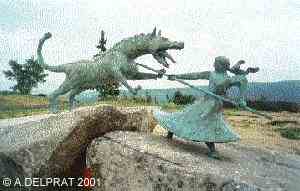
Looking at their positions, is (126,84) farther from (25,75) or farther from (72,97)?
(25,75)

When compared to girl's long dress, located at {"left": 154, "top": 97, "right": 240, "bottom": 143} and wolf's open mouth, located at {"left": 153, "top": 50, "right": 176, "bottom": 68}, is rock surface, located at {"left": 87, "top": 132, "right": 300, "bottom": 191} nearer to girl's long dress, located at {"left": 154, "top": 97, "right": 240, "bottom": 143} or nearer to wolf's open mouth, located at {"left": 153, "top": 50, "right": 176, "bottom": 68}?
girl's long dress, located at {"left": 154, "top": 97, "right": 240, "bottom": 143}

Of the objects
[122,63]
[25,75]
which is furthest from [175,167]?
[25,75]

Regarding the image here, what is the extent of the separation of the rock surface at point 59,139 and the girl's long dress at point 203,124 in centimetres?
111

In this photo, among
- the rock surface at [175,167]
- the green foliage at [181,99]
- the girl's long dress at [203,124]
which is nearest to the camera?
the rock surface at [175,167]

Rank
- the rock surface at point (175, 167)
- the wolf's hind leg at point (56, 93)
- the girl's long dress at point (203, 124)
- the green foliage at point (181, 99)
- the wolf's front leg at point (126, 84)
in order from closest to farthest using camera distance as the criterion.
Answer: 1. the rock surface at point (175, 167)
2. the girl's long dress at point (203, 124)
3. the wolf's front leg at point (126, 84)
4. the wolf's hind leg at point (56, 93)
5. the green foliage at point (181, 99)

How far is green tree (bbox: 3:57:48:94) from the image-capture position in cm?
4353

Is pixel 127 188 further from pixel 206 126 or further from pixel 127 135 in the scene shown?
pixel 206 126

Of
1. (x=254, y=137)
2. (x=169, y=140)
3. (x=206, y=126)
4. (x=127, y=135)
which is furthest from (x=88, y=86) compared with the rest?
(x=254, y=137)

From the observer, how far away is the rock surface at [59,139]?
7961 millimetres

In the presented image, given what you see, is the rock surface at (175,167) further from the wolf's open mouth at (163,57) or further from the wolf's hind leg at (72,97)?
the wolf's open mouth at (163,57)

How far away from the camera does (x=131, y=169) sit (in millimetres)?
7641

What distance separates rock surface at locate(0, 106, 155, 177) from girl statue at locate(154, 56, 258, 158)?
44.5 inches

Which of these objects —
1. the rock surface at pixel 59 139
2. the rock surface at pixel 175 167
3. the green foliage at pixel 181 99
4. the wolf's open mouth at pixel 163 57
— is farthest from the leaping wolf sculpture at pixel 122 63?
the green foliage at pixel 181 99

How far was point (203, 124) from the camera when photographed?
7723 millimetres
